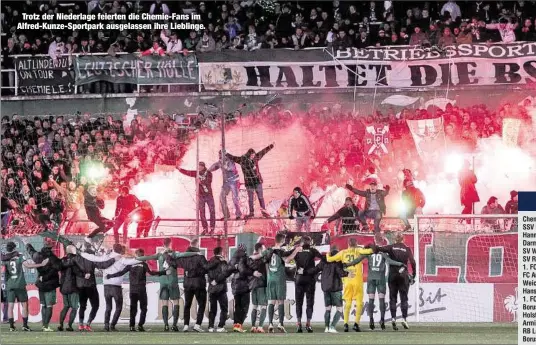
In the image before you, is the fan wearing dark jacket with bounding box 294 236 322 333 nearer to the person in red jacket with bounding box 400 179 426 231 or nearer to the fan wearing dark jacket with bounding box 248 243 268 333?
the fan wearing dark jacket with bounding box 248 243 268 333

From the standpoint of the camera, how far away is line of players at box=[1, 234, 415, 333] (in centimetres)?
1661

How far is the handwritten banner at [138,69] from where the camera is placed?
2222cm

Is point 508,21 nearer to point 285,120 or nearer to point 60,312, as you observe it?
point 285,120

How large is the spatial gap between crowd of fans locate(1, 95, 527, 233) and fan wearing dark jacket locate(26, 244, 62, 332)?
162 inches

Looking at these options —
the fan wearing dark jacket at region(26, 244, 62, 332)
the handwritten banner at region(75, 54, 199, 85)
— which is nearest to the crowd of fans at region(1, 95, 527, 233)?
the handwritten banner at region(75, 54, 199, 85)

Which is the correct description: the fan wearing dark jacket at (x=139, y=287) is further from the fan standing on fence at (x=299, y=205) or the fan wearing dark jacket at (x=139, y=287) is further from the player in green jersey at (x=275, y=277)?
the fan standing on fence at (x=299, y=205)

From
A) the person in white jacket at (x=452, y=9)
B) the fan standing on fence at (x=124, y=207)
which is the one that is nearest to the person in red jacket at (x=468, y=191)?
the person in white jacket at (x=452, y=9)

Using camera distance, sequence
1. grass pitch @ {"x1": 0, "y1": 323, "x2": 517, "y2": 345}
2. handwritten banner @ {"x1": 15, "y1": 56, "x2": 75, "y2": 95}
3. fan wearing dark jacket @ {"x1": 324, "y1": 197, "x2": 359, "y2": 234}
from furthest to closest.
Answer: handwritten banner @ {"x1": 15, "y1": 56, "x2": 75, "y2": 95}
fan wearing dark jacket @ {"x1": 324, "y1": 197, "x2": 359, "y2": 234}
grass pitch @ {"x1": 0, "y1": 323, "x2": 517, "y2": 345}

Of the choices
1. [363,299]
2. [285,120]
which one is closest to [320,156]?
[285,120]

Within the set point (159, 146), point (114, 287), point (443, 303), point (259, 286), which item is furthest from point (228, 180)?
point (443, 303)

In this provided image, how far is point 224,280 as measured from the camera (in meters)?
16.5

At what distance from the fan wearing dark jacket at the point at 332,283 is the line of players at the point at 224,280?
0.05 feet

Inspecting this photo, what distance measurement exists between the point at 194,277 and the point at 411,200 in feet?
17.6

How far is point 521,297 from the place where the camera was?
7.63 m
